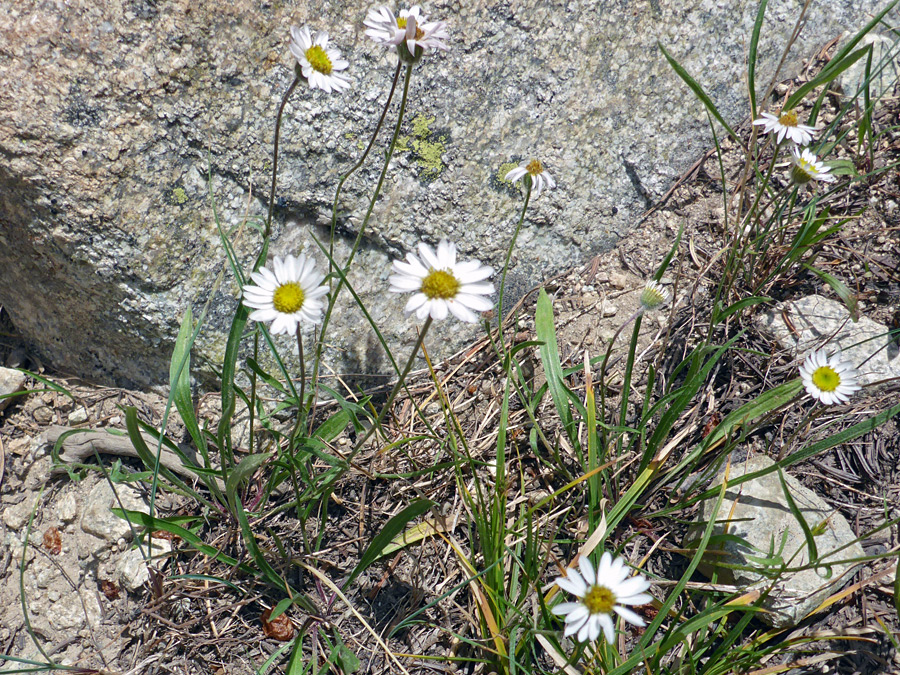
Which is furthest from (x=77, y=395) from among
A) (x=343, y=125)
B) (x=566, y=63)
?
(x=566, y=63)

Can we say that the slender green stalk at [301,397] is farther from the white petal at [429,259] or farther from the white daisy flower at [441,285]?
the white petal at [429,259]

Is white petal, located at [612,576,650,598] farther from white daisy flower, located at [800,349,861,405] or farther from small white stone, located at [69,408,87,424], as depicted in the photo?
small white stone, located at [69,408,87,424]

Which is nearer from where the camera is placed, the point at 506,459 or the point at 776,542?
the point at 776,542

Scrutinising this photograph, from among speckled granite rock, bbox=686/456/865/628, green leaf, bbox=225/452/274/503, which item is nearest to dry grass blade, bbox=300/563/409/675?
green leaf, bbox=225/452/274/503

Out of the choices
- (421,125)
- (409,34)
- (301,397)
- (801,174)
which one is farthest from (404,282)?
(801,174)

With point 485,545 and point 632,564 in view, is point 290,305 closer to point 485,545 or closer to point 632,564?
point 485,545

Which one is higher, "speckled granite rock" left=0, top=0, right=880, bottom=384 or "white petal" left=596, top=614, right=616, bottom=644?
"speckled granite rock" left=0, top=0, right=880, bottom=384

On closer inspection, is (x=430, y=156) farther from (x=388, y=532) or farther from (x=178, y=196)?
(x=388, y=532)
